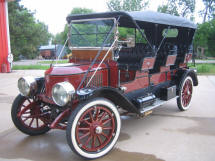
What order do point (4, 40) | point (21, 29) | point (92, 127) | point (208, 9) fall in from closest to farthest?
point (92, 127) → point (4, 40) → point (21, 29) → point (208, 9)

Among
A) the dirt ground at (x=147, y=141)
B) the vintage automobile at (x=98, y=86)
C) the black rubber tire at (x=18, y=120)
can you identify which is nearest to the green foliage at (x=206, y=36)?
the vintage automobile at (x=98, y=86)

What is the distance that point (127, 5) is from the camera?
3312 cm

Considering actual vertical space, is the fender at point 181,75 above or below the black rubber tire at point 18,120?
above

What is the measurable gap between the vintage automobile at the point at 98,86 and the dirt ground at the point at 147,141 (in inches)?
10.0

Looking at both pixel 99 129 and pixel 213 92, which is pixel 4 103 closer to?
pixel 99 129

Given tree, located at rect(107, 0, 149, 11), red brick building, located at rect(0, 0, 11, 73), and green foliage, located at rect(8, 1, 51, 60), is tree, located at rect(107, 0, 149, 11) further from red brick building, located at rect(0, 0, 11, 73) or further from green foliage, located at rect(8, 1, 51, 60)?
red brick building, located at rect(0, 0, 11, 73)

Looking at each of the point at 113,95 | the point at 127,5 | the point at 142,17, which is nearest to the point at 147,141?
the point at 113,95

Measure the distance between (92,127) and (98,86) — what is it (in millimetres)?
746

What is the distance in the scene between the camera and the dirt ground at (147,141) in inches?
124

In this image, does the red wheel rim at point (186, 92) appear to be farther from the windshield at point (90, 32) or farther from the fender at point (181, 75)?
the windshield at point (90, 32)

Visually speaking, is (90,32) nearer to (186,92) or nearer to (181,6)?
(186,92)

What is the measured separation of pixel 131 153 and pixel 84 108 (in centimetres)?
98

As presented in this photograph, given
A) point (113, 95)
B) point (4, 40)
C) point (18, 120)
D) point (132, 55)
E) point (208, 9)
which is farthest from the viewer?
point (208, 9)

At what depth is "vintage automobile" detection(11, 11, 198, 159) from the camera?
300 cm
